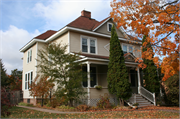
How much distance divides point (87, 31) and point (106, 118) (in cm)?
1032

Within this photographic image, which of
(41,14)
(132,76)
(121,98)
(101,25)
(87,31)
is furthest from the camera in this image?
(132,76)

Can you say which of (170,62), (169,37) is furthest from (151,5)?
(170,62)

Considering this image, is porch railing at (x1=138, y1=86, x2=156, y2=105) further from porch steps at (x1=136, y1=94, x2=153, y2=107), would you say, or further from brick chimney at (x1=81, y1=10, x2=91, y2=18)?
brick chimney at (x1=81, y1=10, x2=91, y2=18)

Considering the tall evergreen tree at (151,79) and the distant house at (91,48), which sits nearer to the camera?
the distant house at (91,48)

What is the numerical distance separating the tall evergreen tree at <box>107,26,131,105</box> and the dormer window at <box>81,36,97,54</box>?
348 cm

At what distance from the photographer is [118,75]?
1402 centimetres

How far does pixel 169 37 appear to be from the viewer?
908cm

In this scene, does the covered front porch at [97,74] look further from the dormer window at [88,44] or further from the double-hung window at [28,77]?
the double-hung window at [28,77]

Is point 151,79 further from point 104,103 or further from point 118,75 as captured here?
point 104,103

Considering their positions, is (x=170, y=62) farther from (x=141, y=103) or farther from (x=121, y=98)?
(x=141, y=103)

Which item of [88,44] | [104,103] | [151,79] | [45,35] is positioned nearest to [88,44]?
[88,44]

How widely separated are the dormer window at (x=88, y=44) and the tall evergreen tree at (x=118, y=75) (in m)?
3.48

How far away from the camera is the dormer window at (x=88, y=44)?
1731 cm

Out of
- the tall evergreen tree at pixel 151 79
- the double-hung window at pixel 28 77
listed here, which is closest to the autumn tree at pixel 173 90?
the tall evergreen tree at pixel 151 79
